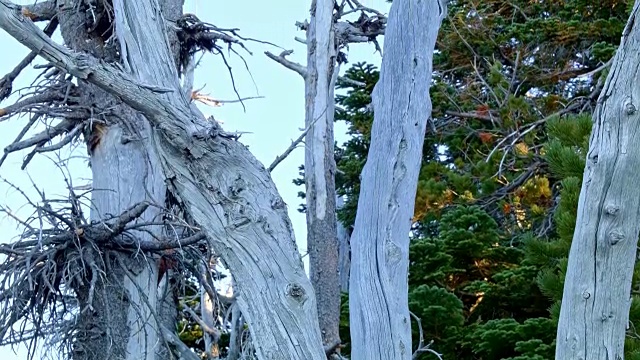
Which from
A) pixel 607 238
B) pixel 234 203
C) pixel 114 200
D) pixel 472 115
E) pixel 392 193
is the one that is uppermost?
pixel 472 115

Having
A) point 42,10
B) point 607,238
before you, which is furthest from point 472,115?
point 607,238

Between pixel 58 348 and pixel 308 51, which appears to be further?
pixel 308 51

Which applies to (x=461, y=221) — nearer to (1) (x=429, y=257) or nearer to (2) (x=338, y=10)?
(1) (x=429, y=257)

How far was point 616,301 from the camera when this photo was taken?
3.14 m

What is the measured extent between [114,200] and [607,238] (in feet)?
11.7

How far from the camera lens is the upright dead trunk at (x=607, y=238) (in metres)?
3.13

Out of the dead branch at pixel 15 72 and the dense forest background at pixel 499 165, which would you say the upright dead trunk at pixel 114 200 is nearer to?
the dead branch at pixel 15 72

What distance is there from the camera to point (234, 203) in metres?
3.32

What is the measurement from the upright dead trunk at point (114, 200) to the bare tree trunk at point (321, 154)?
138cm

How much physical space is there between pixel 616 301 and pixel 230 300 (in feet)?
12.6

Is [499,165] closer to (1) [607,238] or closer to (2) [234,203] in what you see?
(1) [607,238]

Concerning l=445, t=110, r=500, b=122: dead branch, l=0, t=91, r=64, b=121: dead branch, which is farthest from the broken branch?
l=445, t=110, r=500, b=122: dead branch

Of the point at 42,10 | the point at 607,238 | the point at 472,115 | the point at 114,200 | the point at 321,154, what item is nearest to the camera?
the point at 607,238

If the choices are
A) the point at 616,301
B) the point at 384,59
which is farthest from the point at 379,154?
the point at 616,301
